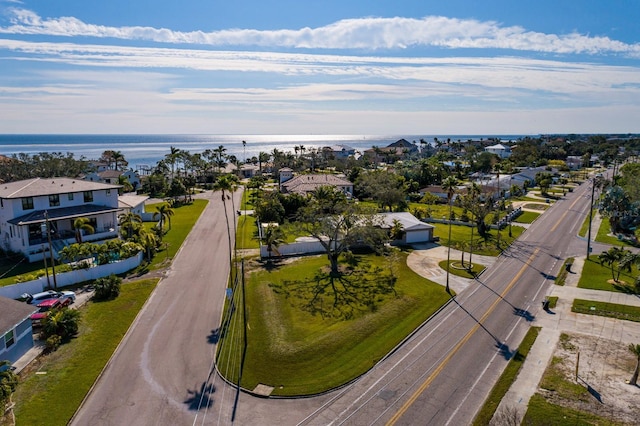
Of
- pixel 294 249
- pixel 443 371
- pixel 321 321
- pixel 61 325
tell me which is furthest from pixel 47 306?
pixel 443 371

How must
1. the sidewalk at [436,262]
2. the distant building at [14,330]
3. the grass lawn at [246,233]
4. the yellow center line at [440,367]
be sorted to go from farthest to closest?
the grass lawn at [246,233]
the sidewalk at [436,262]
the distant building at [14,330]
the yellow center line at [440,367]

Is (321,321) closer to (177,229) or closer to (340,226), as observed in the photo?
(340,226)

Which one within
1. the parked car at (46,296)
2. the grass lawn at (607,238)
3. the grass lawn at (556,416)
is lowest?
the grass lawn at (556,416)

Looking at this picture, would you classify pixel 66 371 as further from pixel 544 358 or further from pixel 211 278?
pixel 544 358

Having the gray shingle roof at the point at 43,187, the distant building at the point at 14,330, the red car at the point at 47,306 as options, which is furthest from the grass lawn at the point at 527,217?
the distant building at the point at 14,330

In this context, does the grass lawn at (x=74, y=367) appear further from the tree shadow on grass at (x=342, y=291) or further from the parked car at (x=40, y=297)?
the tree shadow on grass at (x=342, y=291)

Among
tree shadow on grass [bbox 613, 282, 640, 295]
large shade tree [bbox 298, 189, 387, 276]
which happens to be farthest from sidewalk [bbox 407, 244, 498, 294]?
tree shadow on grass [bbox 613, 282, 640, 295]

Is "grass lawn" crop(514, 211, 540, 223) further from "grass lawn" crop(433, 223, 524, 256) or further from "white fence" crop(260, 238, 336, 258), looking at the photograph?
"white fence" crop(260, 238, 336, 258)
